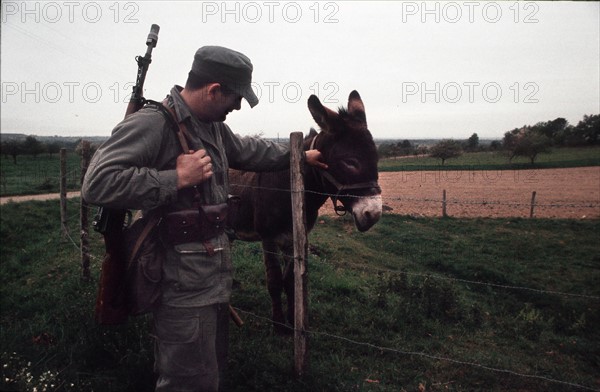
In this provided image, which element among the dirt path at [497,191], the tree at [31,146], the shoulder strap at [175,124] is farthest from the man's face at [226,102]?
the tree at [31,146]

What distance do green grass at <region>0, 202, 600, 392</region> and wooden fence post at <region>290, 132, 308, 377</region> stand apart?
8.4 inches

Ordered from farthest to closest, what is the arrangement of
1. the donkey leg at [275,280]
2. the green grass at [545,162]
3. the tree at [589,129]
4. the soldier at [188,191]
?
the green grass at [545,162], the tree at [589,129], the donkey leg at [275,280], the soldier at [188,191]

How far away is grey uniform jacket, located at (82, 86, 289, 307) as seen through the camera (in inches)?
80.9

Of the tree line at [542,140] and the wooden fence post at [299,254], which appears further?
the tree line at [542,140]

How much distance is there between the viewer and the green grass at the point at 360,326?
374cm

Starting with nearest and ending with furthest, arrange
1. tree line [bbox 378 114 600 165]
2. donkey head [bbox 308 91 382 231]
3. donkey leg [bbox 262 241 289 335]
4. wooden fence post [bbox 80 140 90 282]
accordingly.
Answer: donkey head [bbox 308 91 382 231] → donkey leg [bbox 262 241 289 335] → wooden fence post [bbox 80 140 90 282] → tree line [bbox 378 114 600 165]

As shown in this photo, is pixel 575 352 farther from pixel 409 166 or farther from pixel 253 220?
pixel 409 166

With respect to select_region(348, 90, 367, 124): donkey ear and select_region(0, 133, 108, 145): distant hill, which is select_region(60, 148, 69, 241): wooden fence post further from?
select_region(348, 90, 367, 124): donkey ear

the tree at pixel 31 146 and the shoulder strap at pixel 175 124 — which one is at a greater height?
the tree at pixel 31 146

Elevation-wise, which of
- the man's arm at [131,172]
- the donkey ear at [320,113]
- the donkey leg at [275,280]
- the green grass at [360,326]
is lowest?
the green grass at [360,326]

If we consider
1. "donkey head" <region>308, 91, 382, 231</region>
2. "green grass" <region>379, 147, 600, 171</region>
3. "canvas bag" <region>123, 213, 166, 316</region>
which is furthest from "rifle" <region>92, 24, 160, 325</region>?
"green grass" <region>379, 147, 600, 171</region>

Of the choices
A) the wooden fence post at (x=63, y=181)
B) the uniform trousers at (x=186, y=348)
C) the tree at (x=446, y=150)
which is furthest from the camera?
the tree at (x=446, y=150)

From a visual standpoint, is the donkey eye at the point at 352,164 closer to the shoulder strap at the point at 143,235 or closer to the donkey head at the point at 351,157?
the donkey head at the point at 351,157

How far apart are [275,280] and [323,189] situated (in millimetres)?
1390
